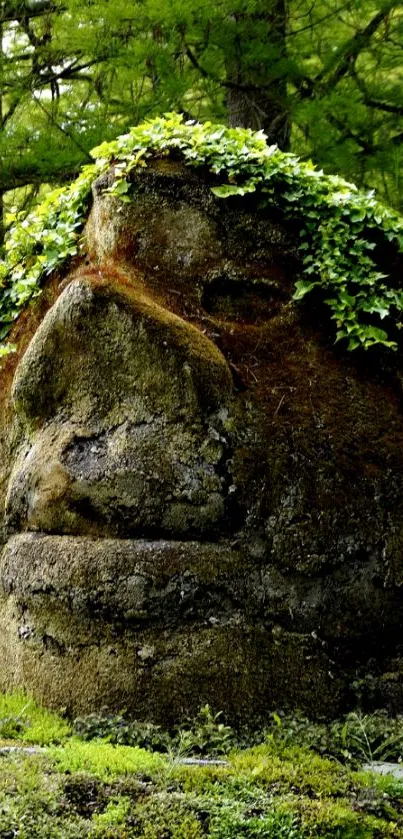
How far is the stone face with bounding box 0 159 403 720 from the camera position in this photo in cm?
445

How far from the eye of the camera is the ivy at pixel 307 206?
5.30m

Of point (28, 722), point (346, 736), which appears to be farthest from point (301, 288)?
point (28, 722)

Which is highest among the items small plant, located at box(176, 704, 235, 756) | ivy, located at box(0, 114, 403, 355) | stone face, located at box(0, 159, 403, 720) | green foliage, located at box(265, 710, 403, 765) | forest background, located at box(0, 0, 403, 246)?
forest background, located at box(0, 0, 403, 246)

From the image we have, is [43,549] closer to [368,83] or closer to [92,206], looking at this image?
[92,206]

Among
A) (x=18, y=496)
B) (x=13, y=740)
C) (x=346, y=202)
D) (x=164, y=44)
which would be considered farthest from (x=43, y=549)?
(x=164, y=44)

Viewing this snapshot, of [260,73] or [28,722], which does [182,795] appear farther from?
[260,73]

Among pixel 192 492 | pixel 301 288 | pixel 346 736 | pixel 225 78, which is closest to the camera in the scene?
pixel 346 736

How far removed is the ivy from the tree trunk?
2372 millimetres

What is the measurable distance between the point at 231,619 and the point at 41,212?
344 centimetres

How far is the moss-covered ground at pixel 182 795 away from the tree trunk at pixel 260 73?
20.4ft

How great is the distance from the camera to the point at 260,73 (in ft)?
26.0

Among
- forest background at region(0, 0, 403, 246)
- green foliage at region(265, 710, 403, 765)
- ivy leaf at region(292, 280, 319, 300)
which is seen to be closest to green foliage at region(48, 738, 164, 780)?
green foliage at region(265, 710, 403, 765)

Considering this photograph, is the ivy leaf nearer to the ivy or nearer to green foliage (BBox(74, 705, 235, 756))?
the ivy

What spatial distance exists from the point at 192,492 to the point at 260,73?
16.5ft
